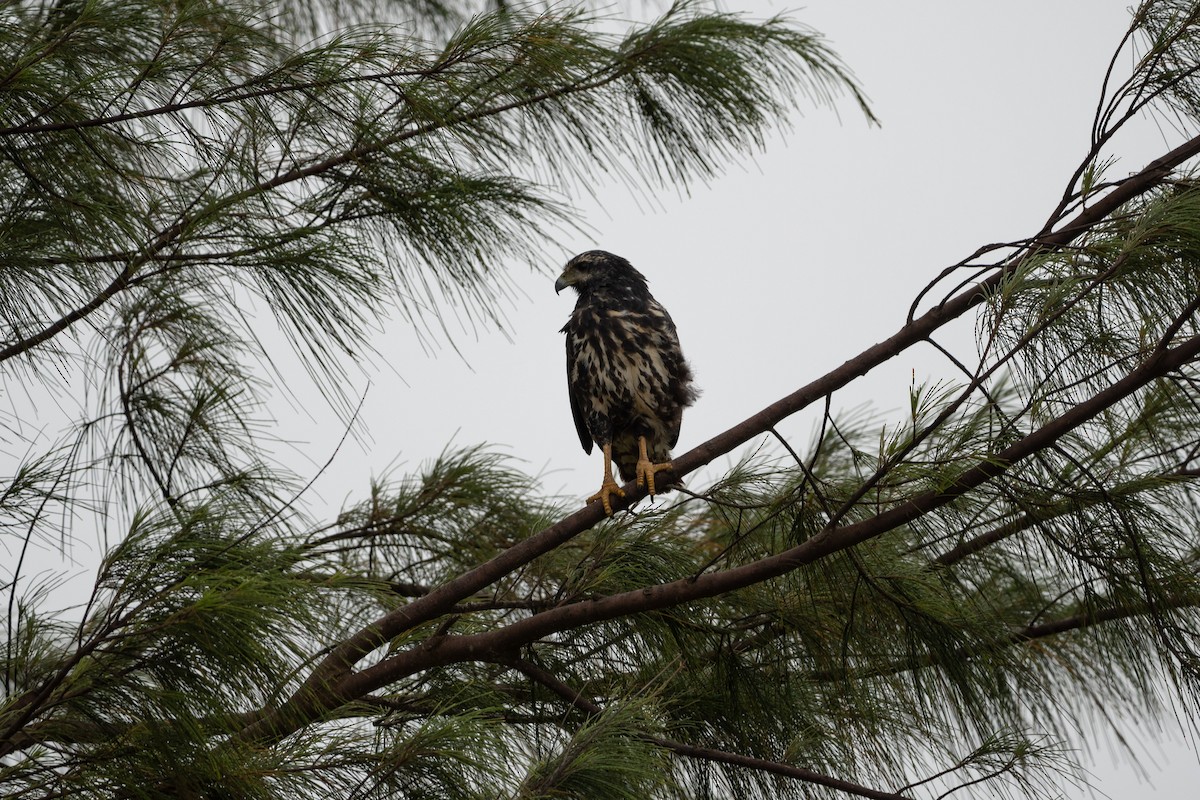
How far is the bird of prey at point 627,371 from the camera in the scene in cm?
276

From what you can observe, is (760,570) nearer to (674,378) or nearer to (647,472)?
(647,472)

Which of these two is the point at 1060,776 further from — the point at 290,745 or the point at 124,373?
the point at 124,373

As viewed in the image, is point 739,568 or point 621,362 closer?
point 739,568

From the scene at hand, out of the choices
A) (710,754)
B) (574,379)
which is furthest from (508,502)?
(710,754)

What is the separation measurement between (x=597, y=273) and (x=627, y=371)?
1.27ft

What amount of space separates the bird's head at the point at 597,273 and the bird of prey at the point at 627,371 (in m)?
0.01

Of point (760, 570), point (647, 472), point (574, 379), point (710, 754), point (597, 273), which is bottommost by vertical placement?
point (710, 754)

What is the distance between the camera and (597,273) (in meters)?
3.02

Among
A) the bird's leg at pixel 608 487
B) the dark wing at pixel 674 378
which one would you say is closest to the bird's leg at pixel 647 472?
the bird's leg at pixel 608 487

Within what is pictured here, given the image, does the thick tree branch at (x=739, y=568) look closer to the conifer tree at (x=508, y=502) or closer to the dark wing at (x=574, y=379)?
the conifer tree at (x=508, y=502)

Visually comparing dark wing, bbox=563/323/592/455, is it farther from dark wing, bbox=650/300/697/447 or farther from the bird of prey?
dark wing, bbox=650/300/697/447

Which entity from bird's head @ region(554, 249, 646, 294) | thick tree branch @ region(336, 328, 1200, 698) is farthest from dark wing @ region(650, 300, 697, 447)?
thick tree branch @ region(336, 328, 1200, 698)

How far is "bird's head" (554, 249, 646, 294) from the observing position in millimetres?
2982

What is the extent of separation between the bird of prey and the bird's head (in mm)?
14
